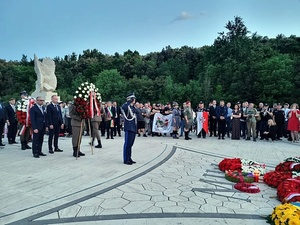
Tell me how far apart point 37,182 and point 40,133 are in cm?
319

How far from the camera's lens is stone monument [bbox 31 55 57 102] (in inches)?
774

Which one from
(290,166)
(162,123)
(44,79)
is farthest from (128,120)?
(44,79)

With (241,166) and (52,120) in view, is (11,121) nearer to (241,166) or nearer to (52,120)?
(52,120)

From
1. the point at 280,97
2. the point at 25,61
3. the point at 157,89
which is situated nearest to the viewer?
the point at 280,97

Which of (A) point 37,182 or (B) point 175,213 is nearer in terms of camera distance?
(B) point 175,213

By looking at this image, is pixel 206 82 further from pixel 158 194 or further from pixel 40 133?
pixel 158 194

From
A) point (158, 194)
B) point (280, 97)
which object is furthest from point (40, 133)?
point (280, 97)

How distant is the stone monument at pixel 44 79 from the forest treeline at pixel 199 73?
844 inches

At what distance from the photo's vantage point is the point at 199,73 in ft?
168

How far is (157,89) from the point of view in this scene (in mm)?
42938

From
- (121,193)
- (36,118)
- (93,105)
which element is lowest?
(121,193)

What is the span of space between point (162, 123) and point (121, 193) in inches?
420

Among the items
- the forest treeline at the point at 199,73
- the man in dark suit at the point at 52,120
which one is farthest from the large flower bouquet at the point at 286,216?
the forest treeline at the point at 199,73

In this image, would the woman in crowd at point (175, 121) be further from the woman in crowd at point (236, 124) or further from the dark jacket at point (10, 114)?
the dark jacket at point (10, 114)
